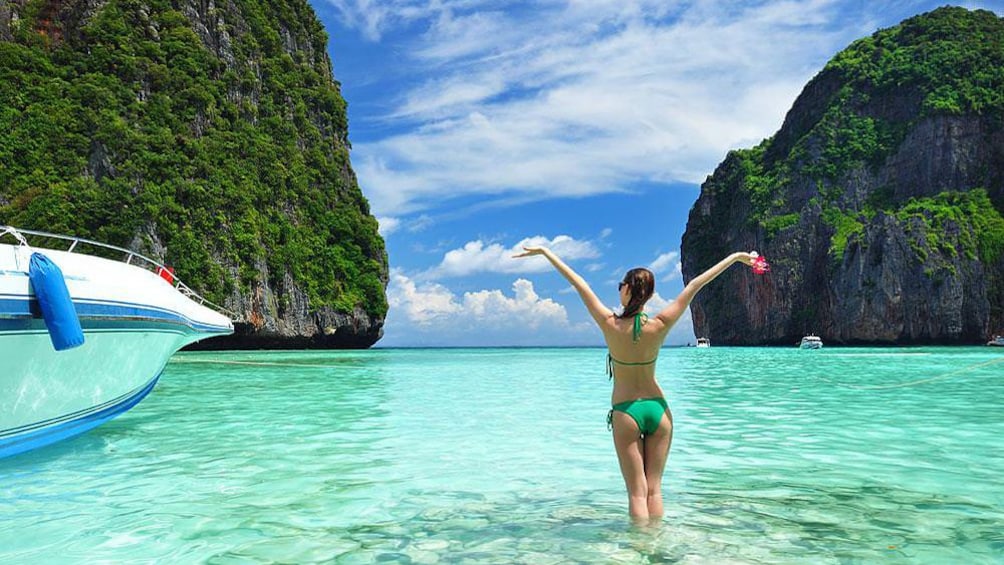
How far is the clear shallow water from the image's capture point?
4.00m

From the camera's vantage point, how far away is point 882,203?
86375 mm

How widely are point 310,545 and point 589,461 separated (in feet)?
11.1

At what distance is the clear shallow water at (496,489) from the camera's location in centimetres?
400

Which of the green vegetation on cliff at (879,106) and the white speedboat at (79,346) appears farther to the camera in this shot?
the green vegetation on cliff at (879,106)

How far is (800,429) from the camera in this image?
8.91 m

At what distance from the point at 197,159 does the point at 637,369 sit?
170 ft

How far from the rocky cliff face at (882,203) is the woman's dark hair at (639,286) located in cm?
8063

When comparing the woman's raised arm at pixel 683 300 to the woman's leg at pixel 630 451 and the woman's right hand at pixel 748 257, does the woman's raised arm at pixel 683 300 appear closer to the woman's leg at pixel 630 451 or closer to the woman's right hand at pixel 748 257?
the woman's right hand at pixel 748 257

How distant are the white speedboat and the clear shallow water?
0.42 metres

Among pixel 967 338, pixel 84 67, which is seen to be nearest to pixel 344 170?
pixel 84 67

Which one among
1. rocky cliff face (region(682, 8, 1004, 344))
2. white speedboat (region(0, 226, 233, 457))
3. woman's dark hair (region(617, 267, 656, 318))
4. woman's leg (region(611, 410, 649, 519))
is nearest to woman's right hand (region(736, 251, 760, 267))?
woman's dark hair (region(617, 267, 656, 318))

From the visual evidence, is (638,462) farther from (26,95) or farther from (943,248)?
(943,248)

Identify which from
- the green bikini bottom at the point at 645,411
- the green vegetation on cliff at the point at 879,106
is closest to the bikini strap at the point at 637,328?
the green bikini bottom at the point at 645,411

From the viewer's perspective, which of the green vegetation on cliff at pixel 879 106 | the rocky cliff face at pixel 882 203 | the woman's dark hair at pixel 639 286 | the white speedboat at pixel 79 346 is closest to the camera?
the woman's dark hair at pixel 639 286
